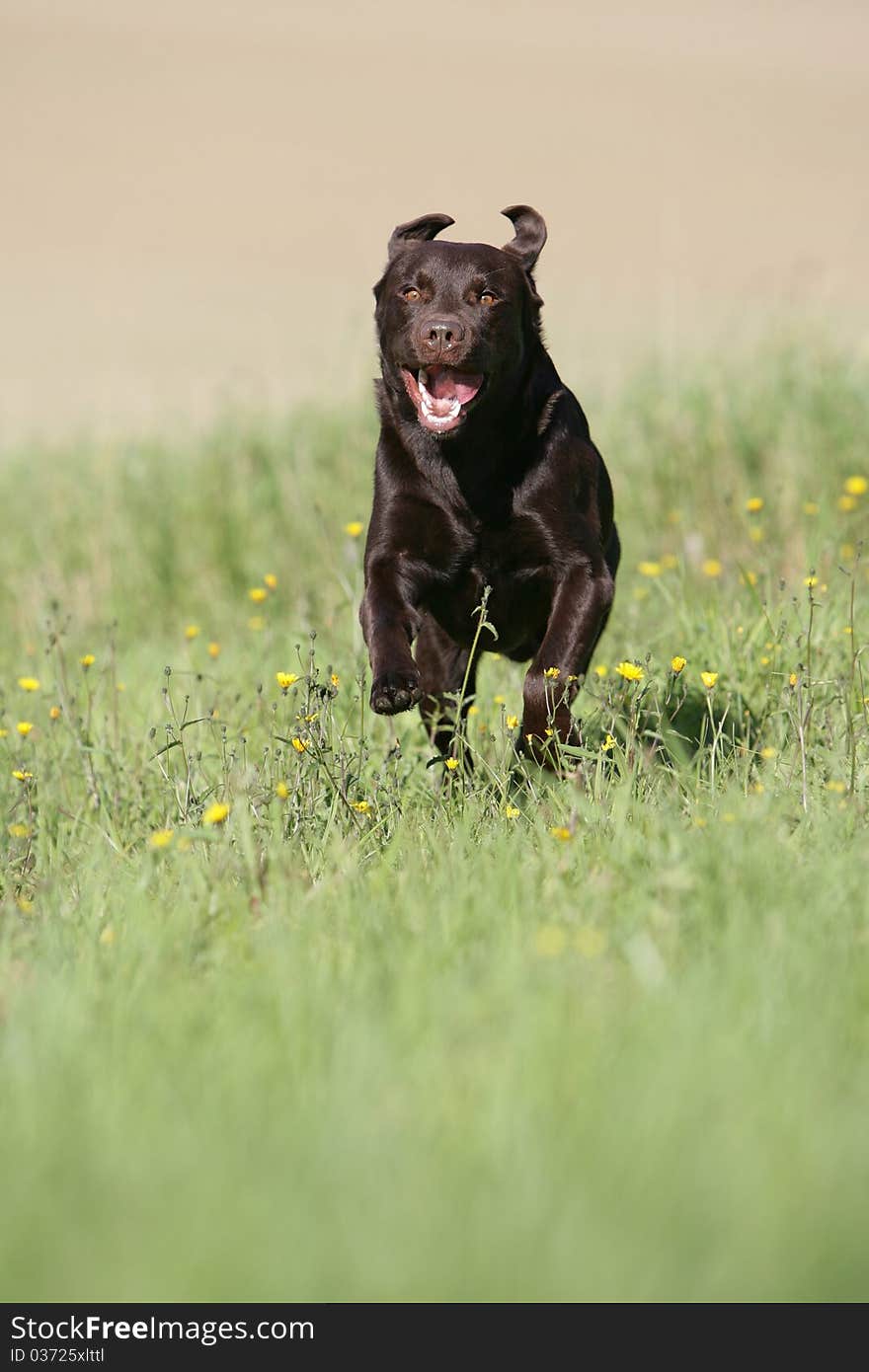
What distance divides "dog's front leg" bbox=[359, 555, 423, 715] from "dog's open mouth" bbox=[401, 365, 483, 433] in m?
0.39

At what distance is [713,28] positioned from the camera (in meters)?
44.9

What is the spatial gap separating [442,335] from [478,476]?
0.42m

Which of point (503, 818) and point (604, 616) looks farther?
point (604, 616)

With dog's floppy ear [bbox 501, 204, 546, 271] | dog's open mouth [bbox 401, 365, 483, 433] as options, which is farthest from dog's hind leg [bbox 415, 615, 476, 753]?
dog's floppy ear [bbox 501, 204, 546, 271]

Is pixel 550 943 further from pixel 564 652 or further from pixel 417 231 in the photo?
pixel 417 231

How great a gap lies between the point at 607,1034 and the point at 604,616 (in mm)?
2002

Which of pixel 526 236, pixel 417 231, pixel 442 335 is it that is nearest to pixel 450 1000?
pixel 442 335

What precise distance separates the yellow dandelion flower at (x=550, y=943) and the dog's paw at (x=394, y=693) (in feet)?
3.51

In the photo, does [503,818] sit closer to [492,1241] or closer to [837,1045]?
[837,1045]

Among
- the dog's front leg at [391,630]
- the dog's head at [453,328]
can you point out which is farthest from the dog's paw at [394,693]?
the dog's head at [453,328]

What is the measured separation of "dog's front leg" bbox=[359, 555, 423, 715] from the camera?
3.55 m

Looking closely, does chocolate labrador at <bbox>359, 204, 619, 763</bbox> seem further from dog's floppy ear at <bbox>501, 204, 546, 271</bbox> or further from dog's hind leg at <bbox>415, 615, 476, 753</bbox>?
dog's hind leg at <bbox>415, 615, 476, 753</bbox>

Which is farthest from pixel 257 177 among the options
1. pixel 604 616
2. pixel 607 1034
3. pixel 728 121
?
pixel 607 1034

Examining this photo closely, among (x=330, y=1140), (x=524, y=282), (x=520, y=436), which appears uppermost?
(x=524, y=282)
